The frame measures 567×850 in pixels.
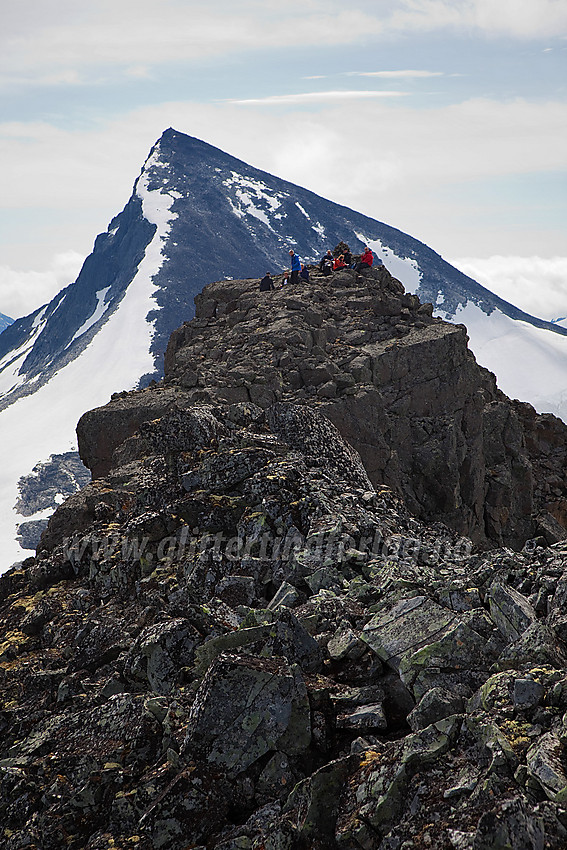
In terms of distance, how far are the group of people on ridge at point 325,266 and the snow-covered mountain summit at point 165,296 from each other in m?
89.4

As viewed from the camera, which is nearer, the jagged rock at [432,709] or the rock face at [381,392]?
the jagged rock at [432,709]

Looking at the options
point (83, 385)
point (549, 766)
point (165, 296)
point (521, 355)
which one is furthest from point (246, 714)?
point (521, 355)

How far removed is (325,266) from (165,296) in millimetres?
124688

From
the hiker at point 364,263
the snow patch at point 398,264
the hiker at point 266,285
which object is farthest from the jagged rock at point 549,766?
the snow patch at point 398,264

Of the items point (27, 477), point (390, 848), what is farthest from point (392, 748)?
point (27, 477)

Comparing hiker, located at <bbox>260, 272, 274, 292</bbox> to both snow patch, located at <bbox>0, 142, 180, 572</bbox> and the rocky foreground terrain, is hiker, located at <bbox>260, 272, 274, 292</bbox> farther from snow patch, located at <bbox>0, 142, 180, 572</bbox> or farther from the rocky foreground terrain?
snow patch, located at <bbox>0, 142, 180, 572</bbox>

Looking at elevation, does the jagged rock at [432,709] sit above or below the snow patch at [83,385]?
below

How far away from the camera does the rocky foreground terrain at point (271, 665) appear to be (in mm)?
6426

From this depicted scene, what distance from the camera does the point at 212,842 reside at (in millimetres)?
6918

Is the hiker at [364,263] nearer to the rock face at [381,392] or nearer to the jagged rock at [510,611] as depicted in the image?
the rock face at [381,392]

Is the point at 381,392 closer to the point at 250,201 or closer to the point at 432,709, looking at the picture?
the point at 432,709

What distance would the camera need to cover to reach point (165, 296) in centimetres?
15788

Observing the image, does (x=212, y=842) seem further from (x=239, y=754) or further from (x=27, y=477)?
(x=27, y=477)

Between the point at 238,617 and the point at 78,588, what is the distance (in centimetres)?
491
